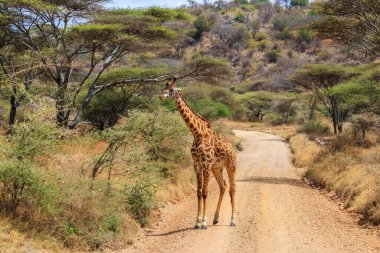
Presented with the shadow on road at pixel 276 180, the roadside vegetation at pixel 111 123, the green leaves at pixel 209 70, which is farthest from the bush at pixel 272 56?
the shadow on road at pixel 276 180

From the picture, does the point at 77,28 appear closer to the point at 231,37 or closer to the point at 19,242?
the point at 19,242

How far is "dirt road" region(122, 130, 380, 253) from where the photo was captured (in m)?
8.45

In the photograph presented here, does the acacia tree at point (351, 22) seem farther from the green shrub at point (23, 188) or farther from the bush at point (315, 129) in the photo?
the bush at point (315, 129)

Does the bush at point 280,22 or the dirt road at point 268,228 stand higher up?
the bush at point 280,22

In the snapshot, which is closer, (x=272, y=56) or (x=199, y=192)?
(x=199, y=192)

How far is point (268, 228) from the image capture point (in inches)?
382

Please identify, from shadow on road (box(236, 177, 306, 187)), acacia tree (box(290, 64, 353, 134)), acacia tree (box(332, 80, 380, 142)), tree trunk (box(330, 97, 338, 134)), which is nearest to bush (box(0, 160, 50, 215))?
shadow on road (box(236, 177, 306, 187))

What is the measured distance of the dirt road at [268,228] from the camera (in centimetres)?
845

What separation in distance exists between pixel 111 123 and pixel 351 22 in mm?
12389

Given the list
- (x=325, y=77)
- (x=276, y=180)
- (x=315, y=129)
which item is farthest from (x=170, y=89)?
(x=315, y=129)

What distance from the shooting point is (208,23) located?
9544cm

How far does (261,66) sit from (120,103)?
62527mm

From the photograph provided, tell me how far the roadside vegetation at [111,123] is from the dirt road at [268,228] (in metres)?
0.56

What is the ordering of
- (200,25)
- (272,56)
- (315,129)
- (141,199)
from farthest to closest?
1. (200,25)
2. (272,56)
3. (315,129)
4. (141,199)
